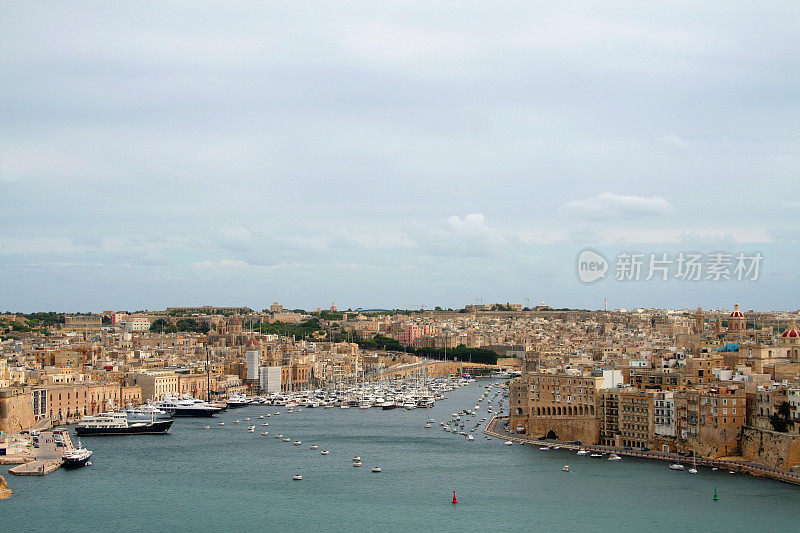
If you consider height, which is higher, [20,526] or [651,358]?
[651,358]

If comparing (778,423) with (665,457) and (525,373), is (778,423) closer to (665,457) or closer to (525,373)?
(665,457)

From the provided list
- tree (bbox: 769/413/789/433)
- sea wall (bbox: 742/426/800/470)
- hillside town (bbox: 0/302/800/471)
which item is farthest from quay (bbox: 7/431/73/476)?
tree (bbox: 769/413/789/433)

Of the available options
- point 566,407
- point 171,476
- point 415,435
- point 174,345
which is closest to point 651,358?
point 566,407

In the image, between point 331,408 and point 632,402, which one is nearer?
point 632,402

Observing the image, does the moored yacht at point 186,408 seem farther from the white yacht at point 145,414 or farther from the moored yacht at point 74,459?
the moored yacht at point 74,459

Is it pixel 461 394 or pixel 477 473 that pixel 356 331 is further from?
pixel 477 473

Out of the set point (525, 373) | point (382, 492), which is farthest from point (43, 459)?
point (525, 373)

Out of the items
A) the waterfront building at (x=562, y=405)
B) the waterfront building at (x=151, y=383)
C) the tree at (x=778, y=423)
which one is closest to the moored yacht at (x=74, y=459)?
the waterfront building at (x=562, y=405)
